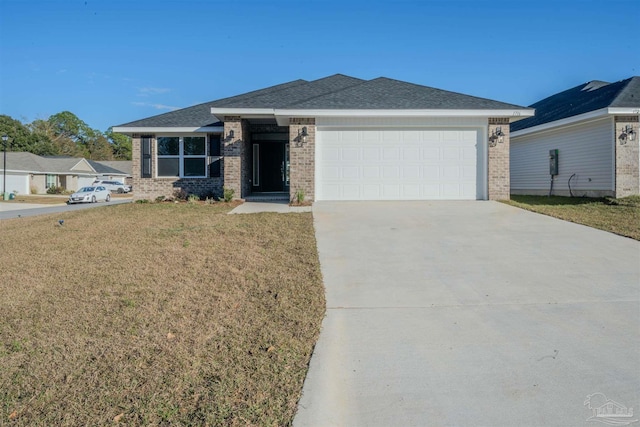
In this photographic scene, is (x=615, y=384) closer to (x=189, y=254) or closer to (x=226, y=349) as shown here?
(x=226, y=349)

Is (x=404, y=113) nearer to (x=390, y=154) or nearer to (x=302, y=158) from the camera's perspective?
(x=390, y=154)

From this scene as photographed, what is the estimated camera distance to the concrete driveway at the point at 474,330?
307cm

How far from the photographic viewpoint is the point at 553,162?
1727 cm

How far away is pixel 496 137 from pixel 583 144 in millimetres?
5025

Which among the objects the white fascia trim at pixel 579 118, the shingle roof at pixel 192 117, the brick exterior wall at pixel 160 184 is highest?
the shingle roof at pixel 192 117

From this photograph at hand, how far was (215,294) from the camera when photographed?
5.31 metres

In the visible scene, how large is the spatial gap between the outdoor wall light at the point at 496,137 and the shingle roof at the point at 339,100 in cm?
70

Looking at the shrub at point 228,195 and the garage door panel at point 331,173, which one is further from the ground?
the garage door panel at point 331,173

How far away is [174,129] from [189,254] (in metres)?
10.1

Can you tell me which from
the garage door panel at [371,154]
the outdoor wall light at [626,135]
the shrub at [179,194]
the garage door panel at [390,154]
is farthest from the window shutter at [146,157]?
the outdoor wall light at [626,135]

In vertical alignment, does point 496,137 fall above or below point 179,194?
above

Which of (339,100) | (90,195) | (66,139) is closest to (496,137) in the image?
(339,100)

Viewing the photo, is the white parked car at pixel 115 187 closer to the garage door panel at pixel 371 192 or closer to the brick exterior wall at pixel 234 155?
the brick exterior wall at pixel 234 155

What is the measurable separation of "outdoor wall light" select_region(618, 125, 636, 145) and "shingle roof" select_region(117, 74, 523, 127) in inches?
160
